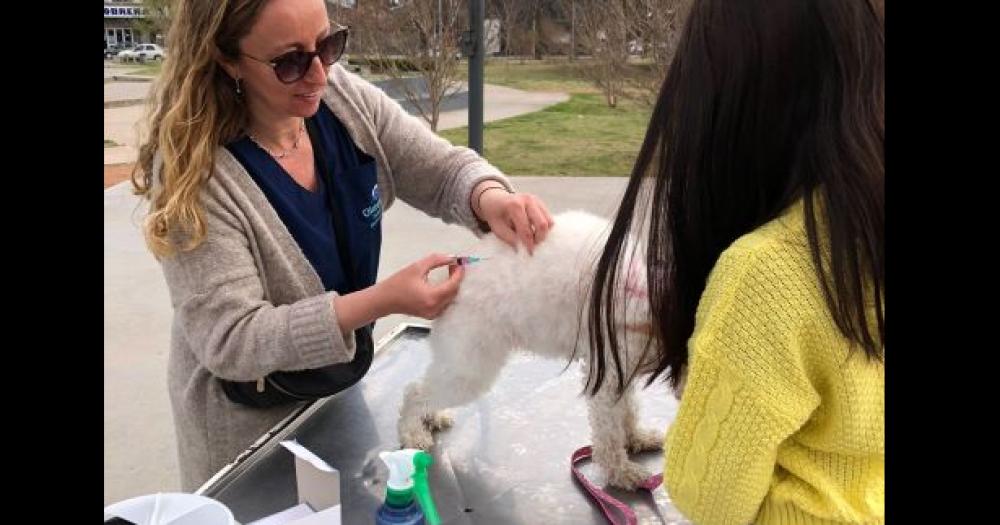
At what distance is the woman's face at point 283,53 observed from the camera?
66.6 inches

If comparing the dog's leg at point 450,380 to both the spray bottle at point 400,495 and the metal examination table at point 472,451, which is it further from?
the spray bottle at point 400,495

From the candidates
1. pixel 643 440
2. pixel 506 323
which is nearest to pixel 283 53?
pixel 506 323

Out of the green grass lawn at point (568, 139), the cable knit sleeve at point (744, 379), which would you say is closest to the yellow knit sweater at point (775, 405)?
the cable knit sleeve at point (744, 379)

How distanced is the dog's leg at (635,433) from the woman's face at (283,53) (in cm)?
96

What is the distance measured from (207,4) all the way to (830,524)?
144cm

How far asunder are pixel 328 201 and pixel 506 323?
0.52m

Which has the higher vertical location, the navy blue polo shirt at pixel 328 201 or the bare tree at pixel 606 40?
the bare tree at pixel 606 40

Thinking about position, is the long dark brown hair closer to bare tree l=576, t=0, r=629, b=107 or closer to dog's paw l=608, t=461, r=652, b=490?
dog's paw l=608, t=461, r=652, b=490

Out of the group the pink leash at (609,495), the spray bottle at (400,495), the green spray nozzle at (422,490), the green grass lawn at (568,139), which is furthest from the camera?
the green grass lawn at (568,139)

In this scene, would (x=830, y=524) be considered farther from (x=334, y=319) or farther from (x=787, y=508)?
(x=334, y=319)

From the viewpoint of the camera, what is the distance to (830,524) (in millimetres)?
1013

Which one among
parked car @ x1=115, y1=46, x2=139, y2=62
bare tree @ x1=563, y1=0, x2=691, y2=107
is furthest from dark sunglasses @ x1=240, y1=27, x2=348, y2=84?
parked car @ x1=115, y1=46, x2=139, y2=62

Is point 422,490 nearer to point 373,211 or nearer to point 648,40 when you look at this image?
point 373,211
